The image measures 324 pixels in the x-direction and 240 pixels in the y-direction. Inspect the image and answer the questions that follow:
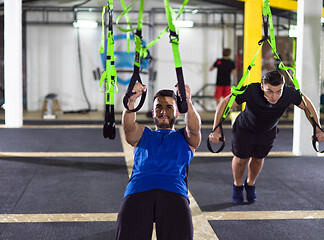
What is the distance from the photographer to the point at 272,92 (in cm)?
360

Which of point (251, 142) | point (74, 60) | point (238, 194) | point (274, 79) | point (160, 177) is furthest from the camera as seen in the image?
point (74, 60)

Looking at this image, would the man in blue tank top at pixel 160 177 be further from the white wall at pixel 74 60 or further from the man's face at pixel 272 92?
the white wall at pixel 74 60

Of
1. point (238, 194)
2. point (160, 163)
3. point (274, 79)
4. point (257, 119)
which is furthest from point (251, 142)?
point (160, 163)

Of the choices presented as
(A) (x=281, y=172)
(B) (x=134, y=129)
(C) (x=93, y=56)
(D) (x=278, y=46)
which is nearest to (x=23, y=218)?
(B) (x=134, y=129)

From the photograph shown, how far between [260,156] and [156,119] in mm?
1729

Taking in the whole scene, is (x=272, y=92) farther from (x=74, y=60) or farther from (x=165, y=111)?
(x=74, y=60)

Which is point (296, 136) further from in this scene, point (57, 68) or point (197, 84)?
point (57, 68)

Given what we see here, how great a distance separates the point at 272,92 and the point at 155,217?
172 centimetres

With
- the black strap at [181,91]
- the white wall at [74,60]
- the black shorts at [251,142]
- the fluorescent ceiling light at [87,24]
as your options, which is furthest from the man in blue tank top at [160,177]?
the white wall at [74,60]

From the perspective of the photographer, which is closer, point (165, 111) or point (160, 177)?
point (160, 177)

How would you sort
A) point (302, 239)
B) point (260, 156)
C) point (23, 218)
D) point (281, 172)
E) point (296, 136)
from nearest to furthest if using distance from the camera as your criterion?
point (302, 239) < point (23, 218) < point (260, 156) < point (281, 172) < point (296, 136)

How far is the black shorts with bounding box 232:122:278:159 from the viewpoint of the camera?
4.04 m

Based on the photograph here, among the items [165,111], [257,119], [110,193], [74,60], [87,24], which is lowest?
[110,193]

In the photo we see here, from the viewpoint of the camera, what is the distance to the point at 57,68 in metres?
13.4
